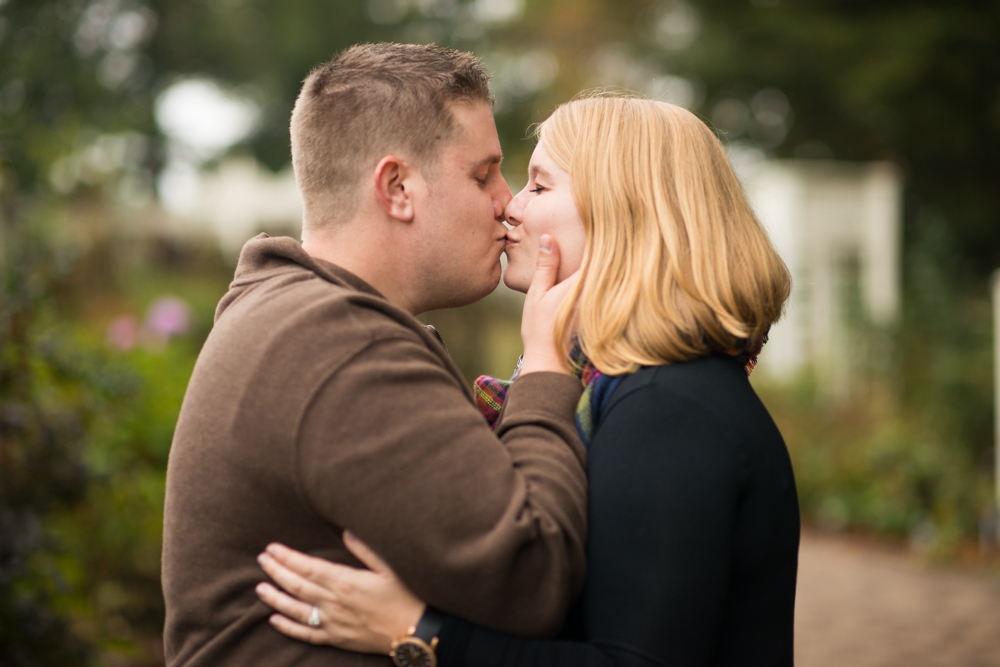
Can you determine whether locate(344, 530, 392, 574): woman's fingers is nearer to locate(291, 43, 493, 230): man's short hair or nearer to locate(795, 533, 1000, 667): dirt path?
locate(291, 43, 493, 230): man's short hair

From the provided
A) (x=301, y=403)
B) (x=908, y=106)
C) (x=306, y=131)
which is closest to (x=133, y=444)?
(x=306, y=131)

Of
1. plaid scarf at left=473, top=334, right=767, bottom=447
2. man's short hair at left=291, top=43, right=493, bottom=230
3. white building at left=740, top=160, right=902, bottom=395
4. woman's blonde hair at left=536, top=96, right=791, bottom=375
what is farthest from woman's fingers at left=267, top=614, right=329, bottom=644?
white building at left=740, top=160, right=902, bottom=395

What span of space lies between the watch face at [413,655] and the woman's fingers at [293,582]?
17 cm

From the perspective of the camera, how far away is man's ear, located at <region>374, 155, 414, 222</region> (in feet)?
6.61

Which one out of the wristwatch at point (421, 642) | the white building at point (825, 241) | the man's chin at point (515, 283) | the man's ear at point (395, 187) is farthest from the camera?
Result: the white building at point (825, 241)

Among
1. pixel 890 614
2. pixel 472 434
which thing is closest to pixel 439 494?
pixel 472 434

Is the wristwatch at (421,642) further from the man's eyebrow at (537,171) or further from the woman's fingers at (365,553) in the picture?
the man's eyebrow at (537,171)

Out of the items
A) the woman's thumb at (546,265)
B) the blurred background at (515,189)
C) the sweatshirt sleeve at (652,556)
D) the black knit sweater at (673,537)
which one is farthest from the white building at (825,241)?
the sweatshirt sleeve at (652,556)

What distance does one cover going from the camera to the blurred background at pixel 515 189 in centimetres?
428

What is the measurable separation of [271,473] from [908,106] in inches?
443

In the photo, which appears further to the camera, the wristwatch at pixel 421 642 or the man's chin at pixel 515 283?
the man's chin at pixel 515 283

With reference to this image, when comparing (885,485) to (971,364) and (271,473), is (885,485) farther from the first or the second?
(271,473)

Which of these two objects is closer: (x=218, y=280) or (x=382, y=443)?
(x=382, y=443)

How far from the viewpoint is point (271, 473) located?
1.67m
